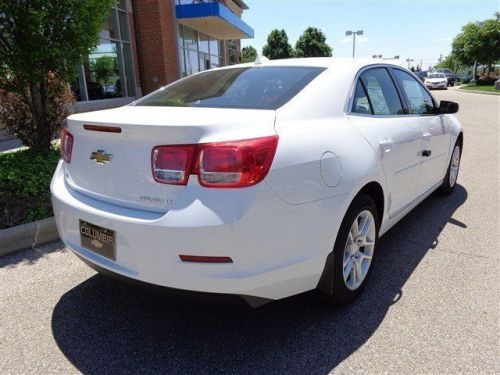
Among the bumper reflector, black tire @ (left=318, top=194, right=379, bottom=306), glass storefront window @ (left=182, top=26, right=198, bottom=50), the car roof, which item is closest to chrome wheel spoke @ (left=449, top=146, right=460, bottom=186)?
the car roof

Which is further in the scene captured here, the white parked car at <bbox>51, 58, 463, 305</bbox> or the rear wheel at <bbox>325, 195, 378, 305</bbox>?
the rear wheel at <bbox>325, 195, 378, 305</bbox>

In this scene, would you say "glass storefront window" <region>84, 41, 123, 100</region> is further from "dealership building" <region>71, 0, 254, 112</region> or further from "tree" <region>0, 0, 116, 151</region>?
"tree" <region>0, 0, 116, 151</region>

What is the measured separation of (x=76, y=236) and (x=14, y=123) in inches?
167

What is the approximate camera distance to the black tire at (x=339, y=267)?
96.3 inches

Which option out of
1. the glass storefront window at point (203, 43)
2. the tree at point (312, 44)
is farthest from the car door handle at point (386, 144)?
the tree at point (312, 44)

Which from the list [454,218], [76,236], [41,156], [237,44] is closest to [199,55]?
[237,44]

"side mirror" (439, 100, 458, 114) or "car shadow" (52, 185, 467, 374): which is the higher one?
"side mirror" (439, 100, 458, 114)

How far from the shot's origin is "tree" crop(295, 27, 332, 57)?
58.4m

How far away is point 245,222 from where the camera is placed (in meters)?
1.96

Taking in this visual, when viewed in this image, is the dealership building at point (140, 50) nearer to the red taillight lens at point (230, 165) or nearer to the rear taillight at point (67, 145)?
the rear taillight at point (67, 145)

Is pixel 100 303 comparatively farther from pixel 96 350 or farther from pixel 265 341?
pixel 265 341

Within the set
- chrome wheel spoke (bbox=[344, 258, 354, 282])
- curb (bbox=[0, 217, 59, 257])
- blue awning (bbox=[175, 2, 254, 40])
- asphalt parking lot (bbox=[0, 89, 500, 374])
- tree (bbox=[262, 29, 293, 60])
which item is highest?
tree (bbox=[262, 29, 293, 60])

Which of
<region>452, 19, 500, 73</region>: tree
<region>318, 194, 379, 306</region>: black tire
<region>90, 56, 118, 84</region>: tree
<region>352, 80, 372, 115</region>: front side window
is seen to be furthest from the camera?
<region>452, 19, 500, 73</region>: tree

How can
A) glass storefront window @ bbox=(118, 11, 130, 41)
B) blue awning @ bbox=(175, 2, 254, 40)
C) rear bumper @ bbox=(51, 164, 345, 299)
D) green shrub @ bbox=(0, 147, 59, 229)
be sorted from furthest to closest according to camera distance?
blue awning @ bbox=(175, 2, 254, 40)
glass storefront window @ bbox=(118, 11, 130, 41)
green shrub @ bbox=(0, 147, 59, 229)
rear bumper @ bbox=(51, 164, 345, 299)
